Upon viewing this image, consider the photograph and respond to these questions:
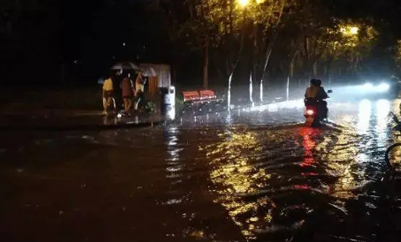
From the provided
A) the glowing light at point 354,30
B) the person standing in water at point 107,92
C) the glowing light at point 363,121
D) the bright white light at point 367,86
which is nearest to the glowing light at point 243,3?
the person standing in water at point 107,92

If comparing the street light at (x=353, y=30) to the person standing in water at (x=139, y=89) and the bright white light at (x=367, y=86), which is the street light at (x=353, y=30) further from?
the person standing in water at (x=139, y=89)

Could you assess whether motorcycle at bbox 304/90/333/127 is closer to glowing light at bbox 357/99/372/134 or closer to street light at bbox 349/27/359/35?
glowing light at bbox 357/99/372/134

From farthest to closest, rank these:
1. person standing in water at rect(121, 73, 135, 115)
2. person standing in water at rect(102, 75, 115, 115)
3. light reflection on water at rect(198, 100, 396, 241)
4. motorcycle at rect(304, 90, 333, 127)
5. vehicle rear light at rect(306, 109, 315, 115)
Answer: person standing in water at rect(102, 75, 115, 115), person standing in water at rect(121, 73, 135, 115), vehicle rear light at rect(306, 109, 315, 115), motorcycle at rect(304, 90, 333, 127), light reflection on water at rect(198, 100, 396, 241)

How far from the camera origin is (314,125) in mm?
21594

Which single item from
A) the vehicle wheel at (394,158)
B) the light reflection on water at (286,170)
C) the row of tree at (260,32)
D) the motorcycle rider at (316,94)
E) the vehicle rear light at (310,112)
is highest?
the row of tree at (260,32)

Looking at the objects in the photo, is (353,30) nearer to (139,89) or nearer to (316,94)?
(139,89)

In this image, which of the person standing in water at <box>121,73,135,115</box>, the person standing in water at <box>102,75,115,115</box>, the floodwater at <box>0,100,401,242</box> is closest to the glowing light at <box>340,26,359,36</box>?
the person standing in water at <box>121,73,135,115</box>

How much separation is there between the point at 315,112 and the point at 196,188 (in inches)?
438

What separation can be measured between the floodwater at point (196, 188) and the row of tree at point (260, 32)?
12.8 m

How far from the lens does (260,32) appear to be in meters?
38.2

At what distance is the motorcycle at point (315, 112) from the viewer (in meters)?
20.8

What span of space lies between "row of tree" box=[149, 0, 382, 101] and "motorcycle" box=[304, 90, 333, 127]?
9.19m

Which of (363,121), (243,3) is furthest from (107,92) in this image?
(363,121)

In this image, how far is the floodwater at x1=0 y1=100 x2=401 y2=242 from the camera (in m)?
8.05
